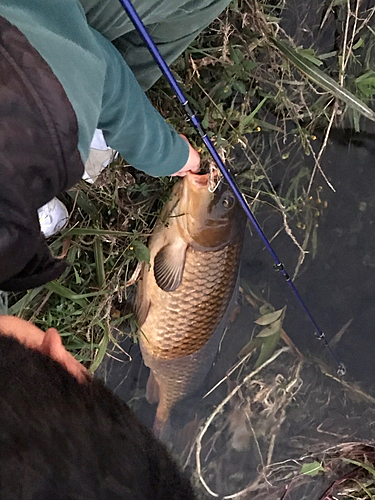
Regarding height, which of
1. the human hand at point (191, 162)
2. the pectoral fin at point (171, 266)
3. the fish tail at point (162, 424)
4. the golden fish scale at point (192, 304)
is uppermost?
the human hand at point (191, 162)

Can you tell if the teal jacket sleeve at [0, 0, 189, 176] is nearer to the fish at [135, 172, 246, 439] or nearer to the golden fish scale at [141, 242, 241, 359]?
the fish at [135, 172, 246, 439]

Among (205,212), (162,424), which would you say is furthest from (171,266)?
(162,424)

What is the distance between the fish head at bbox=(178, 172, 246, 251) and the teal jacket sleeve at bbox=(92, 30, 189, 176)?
0.67ft

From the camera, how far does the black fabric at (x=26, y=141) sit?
60 centimetres

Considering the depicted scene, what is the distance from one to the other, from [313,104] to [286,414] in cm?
121

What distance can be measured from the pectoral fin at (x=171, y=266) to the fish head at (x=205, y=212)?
0.15ft

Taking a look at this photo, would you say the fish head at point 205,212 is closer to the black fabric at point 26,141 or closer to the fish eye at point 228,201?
the fish eye at point 228,201

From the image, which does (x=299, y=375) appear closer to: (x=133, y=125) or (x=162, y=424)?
(x=162, y=424)

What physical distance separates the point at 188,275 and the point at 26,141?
84 centimetres

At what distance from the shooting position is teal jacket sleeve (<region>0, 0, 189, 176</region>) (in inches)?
25.2

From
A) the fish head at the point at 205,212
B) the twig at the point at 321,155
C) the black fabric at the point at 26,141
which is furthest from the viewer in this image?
the twig at the point at 321,155

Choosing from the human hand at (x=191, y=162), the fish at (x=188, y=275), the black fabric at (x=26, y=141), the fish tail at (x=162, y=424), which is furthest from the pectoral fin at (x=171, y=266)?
the black fabric at (x=26, y=141)

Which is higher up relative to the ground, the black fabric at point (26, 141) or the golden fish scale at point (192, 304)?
the black fabric at point (26, 141)

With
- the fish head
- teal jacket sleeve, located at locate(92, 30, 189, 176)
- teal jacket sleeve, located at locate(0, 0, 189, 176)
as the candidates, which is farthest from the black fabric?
the fish head
